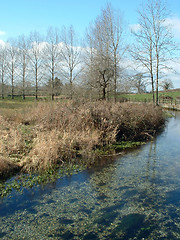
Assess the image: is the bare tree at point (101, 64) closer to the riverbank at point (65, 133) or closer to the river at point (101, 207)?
the riverbank at point (65, 133)

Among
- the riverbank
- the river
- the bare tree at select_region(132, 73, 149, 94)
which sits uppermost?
the bare tree at select_region(132, 73, 149, 94)

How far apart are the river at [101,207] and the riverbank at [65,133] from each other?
139 cm

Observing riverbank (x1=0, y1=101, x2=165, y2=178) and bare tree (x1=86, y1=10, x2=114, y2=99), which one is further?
bare tree (x1=86, y1=10, x2=114, y2=99)

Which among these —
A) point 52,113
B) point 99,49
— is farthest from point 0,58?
point 52,113

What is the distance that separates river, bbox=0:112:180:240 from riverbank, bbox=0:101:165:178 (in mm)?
1391

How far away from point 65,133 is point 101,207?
16.7 ft

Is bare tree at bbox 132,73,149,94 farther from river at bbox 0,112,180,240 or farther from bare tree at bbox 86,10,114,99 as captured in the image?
river at bbox 0,112,180,240

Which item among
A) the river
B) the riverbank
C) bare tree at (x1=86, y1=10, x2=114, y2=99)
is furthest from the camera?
bare tree at (x1=86, y1=10, x2=114, y2=99)

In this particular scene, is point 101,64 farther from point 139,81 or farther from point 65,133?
point 65,133

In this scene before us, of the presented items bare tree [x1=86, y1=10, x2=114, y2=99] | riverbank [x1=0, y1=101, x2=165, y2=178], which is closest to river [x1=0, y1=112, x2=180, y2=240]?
riverbank [x1=0, y1=101, x2=165, y2=178]

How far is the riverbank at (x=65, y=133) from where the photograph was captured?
8.17m

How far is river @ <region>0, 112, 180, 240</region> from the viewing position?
188 inches

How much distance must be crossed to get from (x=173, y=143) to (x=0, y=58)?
3922cm

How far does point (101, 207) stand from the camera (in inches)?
225
